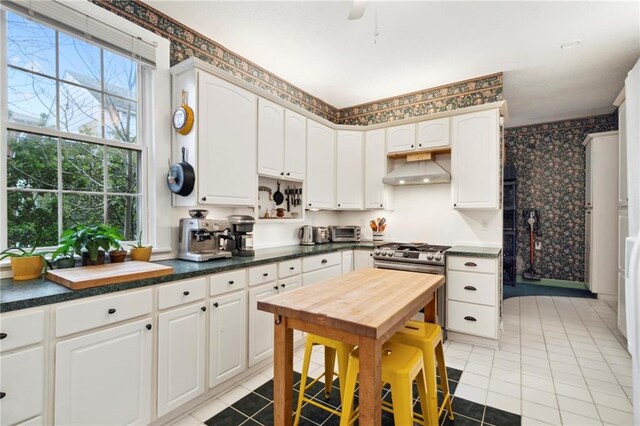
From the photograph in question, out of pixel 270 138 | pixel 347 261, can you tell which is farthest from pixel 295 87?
pixel 347 261

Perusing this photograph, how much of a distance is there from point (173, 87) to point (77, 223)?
131 centimetres

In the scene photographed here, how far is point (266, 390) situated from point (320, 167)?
2556mm

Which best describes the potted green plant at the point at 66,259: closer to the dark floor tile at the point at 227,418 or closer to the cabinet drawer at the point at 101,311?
the cabinet drawer at the point at 101,311

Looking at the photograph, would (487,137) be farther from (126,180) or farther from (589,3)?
(126,180)

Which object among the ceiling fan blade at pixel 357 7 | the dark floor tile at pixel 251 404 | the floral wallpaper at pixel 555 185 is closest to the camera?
the ceiling fan blade at pixel 357 7

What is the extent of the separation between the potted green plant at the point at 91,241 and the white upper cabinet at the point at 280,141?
55.0 inches

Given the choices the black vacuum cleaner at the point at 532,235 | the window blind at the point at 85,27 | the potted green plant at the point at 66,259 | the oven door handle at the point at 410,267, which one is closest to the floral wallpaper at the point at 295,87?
the window blind at the point at 85,27

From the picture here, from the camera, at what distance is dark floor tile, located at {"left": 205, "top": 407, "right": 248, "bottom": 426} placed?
197 cm

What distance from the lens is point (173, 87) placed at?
2631 mm

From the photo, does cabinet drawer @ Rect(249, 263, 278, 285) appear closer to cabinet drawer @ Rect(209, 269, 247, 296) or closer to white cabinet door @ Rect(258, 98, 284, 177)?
cabinet drawer @ Rect(209, 269, 247, 296)

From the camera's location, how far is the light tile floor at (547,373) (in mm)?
2094

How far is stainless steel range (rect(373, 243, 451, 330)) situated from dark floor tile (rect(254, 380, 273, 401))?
1776 millimetres

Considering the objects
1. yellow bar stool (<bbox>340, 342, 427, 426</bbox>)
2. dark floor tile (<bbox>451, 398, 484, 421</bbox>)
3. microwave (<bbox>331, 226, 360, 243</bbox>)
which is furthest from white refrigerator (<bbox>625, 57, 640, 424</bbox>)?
microwave (<bbox>331, 226, 360, 243</bbox>)

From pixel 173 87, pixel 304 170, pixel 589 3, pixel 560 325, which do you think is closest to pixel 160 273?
pixel 173 87
